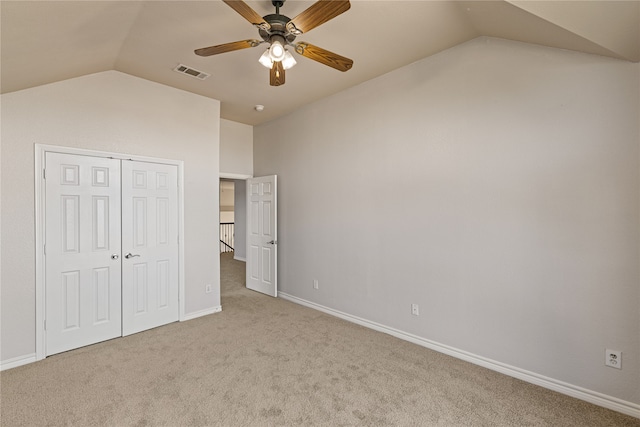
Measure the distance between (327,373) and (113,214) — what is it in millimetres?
2948

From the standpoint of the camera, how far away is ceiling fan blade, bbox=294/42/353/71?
2.11 m

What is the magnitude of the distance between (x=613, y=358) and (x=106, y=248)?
190 inches

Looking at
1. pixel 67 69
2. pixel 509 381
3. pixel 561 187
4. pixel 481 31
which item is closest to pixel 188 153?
pixel 67 69

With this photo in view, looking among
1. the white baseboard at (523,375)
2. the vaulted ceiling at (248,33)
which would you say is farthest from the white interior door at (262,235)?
the vaulted ceiling at (248,33)

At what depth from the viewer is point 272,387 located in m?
2.40

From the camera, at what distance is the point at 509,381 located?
248 cm

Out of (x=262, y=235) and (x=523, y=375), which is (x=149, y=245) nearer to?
(x=262, y=235)

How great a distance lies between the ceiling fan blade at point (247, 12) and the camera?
5.40 feet

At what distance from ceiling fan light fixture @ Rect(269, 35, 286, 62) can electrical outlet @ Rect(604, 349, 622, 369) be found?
3259 mm

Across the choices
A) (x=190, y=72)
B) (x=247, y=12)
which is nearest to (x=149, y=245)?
(x=190, y=72)

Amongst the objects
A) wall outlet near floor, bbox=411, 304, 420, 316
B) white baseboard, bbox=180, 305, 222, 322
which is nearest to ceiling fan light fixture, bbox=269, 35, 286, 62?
wall outlet near floor, bbox=411, 304, 420, 316

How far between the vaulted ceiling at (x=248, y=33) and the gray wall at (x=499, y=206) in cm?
27

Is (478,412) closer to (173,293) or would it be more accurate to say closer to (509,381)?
(509,381)

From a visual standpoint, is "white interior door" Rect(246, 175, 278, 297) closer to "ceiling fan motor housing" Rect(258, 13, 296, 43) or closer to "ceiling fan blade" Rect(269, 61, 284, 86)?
"ceiling fan blade" Rect(269, 61, 284, 86)
